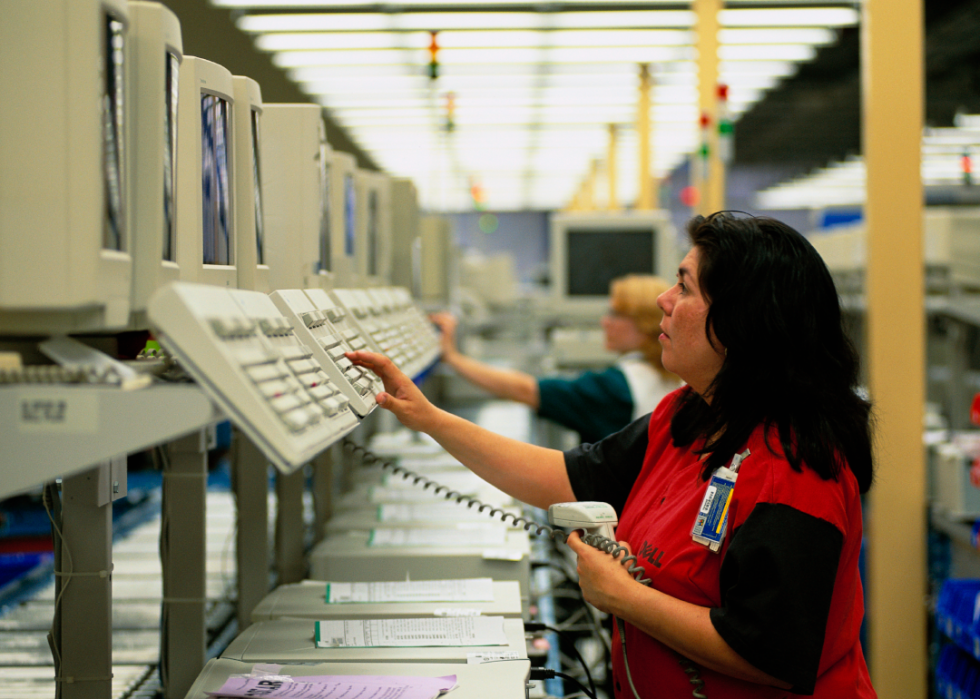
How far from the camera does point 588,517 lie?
1.39 metres

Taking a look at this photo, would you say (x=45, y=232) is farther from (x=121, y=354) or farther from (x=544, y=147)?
(x=544, y=147)

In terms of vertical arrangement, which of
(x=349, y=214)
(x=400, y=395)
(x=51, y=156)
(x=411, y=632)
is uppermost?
(x=349, y=214)

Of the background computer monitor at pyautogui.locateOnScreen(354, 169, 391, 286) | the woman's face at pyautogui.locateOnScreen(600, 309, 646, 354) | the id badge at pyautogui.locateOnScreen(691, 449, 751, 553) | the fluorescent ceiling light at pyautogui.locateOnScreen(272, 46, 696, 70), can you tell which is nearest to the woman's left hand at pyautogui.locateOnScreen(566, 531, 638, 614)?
the id badge at pyautogui.locateOnScreen(691, 449, 751, 553)

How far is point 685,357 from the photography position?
1.43 m

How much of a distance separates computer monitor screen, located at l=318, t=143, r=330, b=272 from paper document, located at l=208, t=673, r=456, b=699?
0.83m

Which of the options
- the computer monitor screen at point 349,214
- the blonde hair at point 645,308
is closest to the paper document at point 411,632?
the computer monitor screen at point 349,214

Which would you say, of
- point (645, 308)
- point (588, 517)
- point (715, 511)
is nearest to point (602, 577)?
point (588, 517)

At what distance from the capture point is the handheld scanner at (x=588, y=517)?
1.39m

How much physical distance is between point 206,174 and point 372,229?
1482 millimetres

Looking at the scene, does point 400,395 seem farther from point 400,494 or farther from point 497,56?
point 497,56

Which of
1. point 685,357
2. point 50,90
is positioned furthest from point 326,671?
point 50,90

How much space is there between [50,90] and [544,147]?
10283mm

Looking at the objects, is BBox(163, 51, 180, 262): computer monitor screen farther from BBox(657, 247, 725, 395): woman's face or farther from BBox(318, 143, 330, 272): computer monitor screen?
BBox(657, 247, 725, 395): woman's face

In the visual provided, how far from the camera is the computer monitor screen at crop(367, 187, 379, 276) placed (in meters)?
2.61
